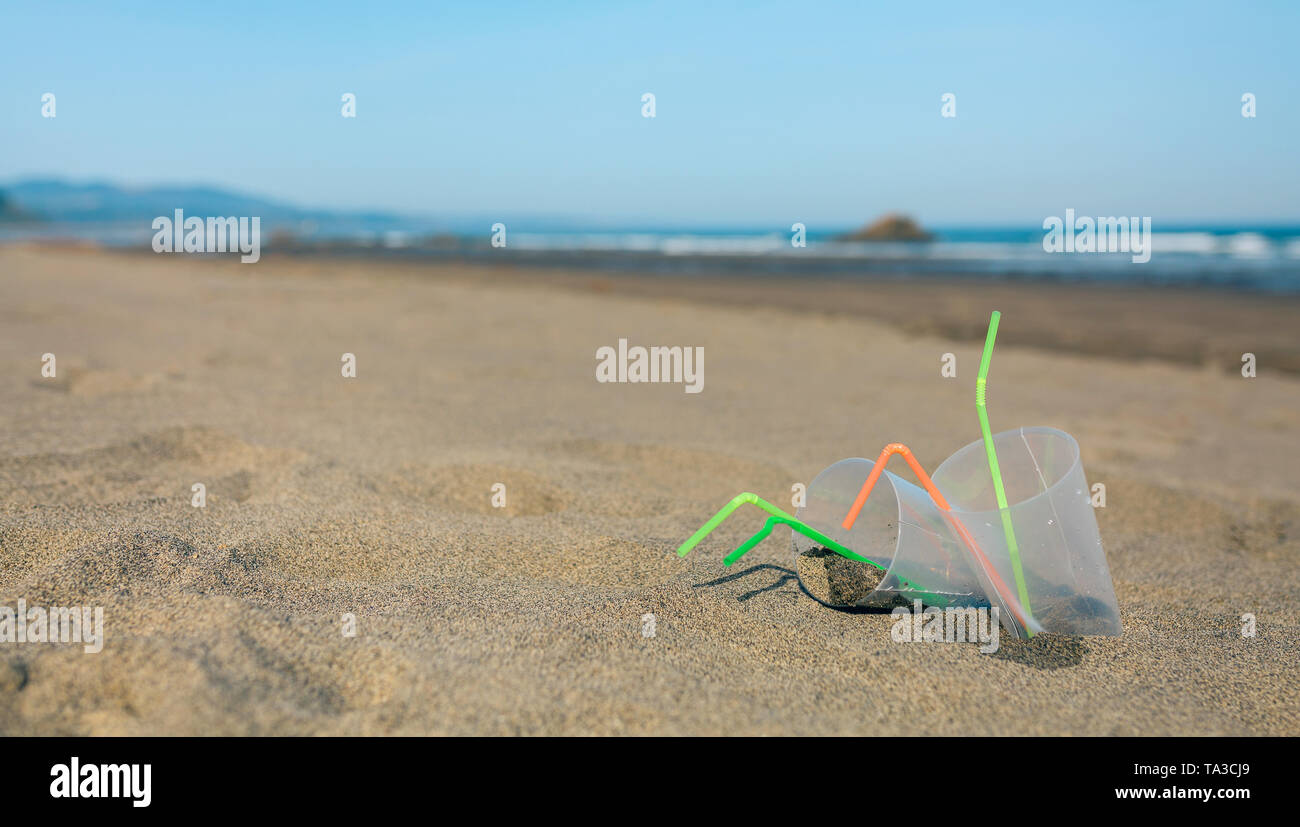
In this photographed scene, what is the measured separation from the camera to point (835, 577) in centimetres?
234

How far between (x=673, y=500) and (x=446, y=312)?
616 centimetres

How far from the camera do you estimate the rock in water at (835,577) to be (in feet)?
7.45

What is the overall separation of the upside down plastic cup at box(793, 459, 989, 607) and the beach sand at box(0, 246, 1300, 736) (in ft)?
0.35

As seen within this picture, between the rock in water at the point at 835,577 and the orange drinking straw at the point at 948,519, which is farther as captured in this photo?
the rock in water at the point at 835,577

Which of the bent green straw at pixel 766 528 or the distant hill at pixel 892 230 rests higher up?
the distant hill at pixel 892 230

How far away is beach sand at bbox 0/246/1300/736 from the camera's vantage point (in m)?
1.69
